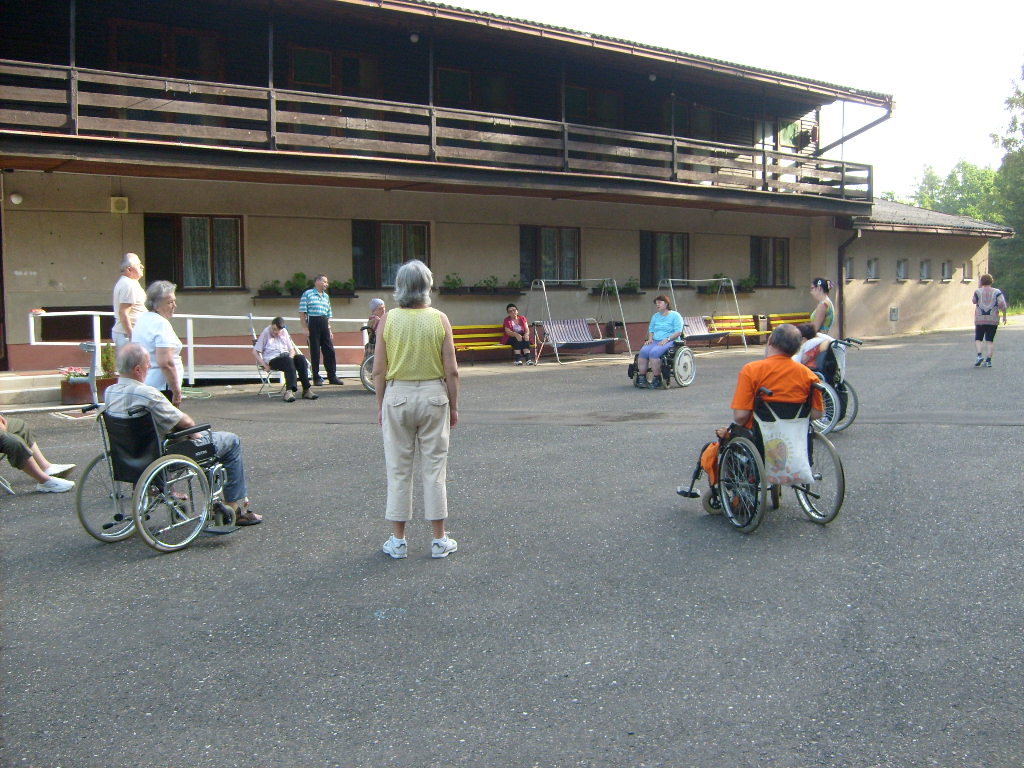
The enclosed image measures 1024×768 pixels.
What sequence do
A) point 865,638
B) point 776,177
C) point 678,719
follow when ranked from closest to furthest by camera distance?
point 678,719 < point 865,638 < point 776,177

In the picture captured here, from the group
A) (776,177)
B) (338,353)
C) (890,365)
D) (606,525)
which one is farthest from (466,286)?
(606,525)

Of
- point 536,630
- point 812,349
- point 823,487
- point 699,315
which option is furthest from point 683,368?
point 536,630

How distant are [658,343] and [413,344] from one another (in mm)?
9615

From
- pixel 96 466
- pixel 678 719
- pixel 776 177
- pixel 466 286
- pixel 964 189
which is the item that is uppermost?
pixel 964 189

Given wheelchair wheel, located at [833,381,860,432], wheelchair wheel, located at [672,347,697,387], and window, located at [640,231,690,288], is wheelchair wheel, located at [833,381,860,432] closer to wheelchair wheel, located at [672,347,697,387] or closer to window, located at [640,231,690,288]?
wheelchair wheel, located at [672,347,697,387]

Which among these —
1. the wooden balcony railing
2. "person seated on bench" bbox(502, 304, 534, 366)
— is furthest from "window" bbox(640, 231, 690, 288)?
"person seated on bench" bbox(502, 304, 534, 366)

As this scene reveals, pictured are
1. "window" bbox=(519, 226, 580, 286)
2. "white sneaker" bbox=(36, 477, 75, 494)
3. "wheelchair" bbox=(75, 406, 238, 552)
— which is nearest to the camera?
"wheelchair" bbox=(75, 406, 238, 552)

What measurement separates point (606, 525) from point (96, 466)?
3.33 meters

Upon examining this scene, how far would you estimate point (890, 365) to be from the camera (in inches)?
719

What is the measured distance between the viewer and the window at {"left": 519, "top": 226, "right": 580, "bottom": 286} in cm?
2161

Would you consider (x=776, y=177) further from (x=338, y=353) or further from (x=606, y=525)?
(x=606, y=525)

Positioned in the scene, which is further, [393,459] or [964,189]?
[964,189]

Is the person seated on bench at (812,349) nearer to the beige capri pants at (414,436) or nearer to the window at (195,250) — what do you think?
the beige capri pants at (414,436)

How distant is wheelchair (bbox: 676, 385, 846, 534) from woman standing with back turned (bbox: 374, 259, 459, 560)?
1.94 metres
